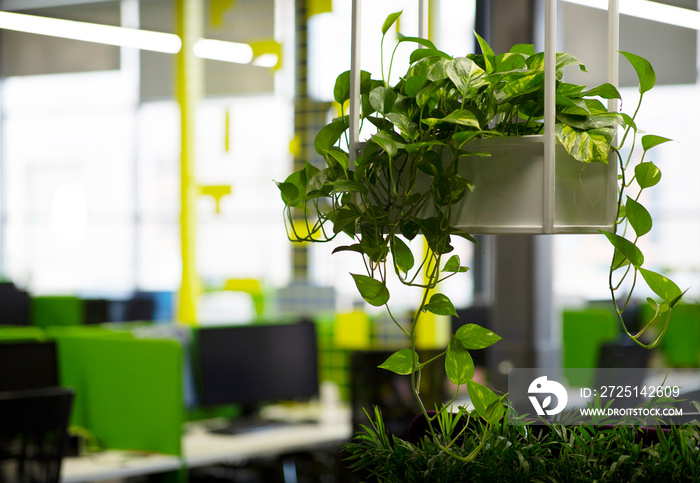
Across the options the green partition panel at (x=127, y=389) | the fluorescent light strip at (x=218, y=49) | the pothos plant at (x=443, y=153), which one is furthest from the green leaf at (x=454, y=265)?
the fluorescent light strip at (x=218, y=49)

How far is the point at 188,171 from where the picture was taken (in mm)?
5773

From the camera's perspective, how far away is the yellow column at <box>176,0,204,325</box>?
577 centimetres

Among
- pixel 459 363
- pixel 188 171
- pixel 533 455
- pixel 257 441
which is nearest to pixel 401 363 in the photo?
pixel 459 363

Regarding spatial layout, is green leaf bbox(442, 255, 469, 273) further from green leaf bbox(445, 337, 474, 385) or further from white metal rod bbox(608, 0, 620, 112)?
white metal rod bbox(608, 0, 620, 112)

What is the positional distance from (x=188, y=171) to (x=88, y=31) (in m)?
1.05

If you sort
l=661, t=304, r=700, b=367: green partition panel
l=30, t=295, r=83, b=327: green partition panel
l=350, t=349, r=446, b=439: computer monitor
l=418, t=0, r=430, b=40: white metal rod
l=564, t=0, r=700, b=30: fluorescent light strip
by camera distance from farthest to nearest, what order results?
l=30, t=295, r=83, b=327: green partition panel
l=661, t=304, r=700, b=367: green partition panel
l=564, t=0, r=700, b=30: fluorescent light strip
l=350, t=349, r=446, b=439: computer monitor
l=418, t=0, r=430, b=40: white metal rod

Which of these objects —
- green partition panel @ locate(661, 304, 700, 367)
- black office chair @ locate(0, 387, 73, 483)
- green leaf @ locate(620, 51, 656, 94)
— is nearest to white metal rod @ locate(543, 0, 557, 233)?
green leaf @ locate(620, 51, 656, 94)

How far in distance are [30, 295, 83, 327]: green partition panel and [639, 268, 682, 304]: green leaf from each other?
6.62 metres

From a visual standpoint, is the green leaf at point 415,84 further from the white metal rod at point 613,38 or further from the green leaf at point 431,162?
the white metal rod at point 613,38

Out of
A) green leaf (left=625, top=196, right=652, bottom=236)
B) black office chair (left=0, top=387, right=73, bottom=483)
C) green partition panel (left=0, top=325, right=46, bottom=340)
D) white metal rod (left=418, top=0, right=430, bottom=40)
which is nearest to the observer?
green leaf (left=625, top=196, right=652, bottom=236)

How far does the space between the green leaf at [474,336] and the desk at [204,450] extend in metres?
2.45

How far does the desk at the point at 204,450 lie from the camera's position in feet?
10.8

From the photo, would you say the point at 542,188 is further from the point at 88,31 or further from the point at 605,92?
the point at 88,31

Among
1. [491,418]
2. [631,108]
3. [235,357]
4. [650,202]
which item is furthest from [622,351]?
[650,202]
